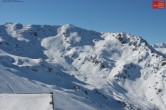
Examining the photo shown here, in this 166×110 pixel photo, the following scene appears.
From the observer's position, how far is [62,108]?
236 feet

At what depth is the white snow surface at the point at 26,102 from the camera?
36656 millimetres

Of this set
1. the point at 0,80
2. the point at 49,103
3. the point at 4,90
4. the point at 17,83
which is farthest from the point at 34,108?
the point at 17,83

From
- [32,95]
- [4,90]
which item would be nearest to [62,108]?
[4,90]

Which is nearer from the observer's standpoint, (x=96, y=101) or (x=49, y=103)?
(x=49, y=103)

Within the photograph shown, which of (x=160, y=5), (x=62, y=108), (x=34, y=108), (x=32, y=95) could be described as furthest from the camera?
(x=62, y=108)

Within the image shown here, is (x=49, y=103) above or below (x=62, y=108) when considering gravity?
above

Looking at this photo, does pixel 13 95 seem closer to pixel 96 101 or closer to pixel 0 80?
pixel 0 80

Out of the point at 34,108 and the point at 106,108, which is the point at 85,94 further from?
the point at 34,108

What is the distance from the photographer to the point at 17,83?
104 m

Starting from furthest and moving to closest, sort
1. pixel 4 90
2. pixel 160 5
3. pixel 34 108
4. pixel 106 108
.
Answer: pixel 106 108, pixel 4 90, pixel 160 5, pixel 34 108

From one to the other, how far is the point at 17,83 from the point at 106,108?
311 ft

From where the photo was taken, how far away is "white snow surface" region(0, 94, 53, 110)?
120 ft

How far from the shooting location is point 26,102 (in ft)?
125

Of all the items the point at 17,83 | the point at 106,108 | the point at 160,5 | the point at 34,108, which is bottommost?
the point at 106,108
